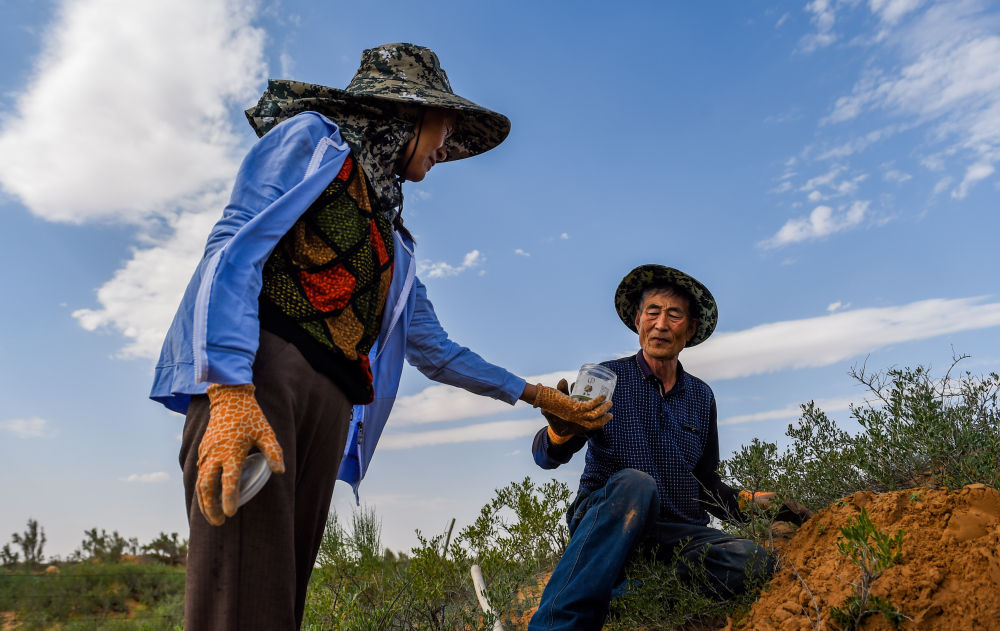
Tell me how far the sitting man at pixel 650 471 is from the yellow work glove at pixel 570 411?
0.02 metres

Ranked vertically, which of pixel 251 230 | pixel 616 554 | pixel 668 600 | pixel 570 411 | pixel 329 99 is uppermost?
pixel 329 99

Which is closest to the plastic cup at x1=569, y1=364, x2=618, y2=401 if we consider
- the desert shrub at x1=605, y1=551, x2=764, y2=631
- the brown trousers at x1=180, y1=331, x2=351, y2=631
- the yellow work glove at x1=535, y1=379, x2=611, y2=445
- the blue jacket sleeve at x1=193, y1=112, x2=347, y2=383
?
the yellow work glove at x1=535, y1=379, x2=611, y2=445

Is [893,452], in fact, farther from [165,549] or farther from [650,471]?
[165,549]

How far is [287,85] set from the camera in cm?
256

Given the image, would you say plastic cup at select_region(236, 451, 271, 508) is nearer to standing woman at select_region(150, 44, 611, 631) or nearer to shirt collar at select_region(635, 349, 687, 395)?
standing woman at select_region(150, 44, 611, 631)

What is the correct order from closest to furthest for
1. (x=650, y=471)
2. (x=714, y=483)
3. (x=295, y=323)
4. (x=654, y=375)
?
1. (x=295, y=323)
2. (x=650, y=471)
3. (x=654, y=375)
4. (x=714, y=483)

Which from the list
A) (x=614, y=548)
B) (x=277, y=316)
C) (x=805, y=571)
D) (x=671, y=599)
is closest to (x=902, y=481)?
(x=805, y=571)

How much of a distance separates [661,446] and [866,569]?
1.49 metres

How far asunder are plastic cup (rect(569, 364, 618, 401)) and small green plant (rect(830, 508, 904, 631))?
1324mm

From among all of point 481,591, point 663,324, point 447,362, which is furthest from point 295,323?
point 663,324

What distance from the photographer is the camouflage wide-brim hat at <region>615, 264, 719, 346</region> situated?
173 inches

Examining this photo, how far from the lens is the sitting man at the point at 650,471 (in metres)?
3.41

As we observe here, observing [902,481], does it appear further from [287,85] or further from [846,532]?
[287,85]

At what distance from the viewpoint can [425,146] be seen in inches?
108
